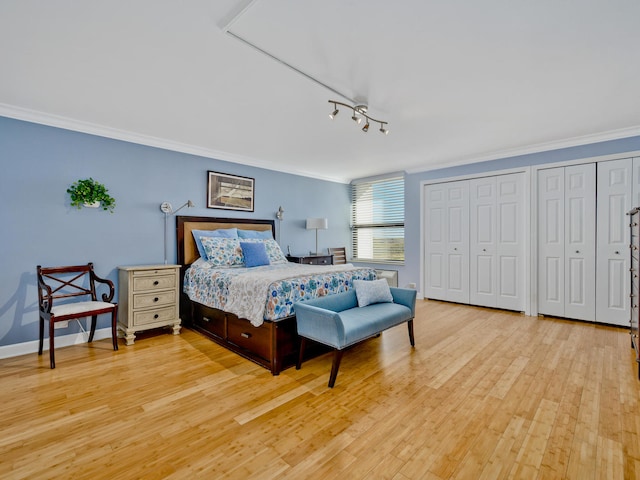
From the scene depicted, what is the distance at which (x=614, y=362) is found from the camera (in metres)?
Answer: 2.75

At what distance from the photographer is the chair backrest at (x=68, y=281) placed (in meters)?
3.04

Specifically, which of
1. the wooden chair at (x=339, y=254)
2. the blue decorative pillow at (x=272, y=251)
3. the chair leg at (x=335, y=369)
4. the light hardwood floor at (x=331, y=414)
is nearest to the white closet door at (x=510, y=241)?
the light hardwood floor at (x=331, y=414)

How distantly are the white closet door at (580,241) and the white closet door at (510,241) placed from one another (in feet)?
1.69

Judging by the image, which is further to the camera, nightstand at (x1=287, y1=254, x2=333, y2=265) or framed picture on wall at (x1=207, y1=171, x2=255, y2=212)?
nightstand at (x1=287, y1=254, x2=333, y2=265)

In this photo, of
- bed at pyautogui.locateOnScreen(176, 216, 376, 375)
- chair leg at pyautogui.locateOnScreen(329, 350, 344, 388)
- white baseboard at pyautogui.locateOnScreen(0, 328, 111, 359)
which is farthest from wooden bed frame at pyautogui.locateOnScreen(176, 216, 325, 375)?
white baseboard at pyautogui.locateOnScreen(0, 328, 111, 359)

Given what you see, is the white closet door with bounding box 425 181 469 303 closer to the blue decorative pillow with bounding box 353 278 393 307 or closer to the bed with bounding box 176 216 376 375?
the bed with bounding box 176 216 376 375

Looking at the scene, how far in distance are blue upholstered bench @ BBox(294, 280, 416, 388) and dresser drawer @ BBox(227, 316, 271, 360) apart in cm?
31

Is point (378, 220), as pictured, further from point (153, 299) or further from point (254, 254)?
point (153, 299)

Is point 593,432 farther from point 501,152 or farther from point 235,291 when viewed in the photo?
point 501,152

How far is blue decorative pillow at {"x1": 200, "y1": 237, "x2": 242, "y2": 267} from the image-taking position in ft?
12.5

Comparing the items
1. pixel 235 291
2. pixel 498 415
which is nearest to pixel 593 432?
pixel 498 415

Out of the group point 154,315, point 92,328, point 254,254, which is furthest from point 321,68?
point 92,328

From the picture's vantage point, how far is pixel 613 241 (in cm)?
381

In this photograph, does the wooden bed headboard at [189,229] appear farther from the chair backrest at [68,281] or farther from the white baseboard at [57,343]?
the white baseboard at [57,343]
